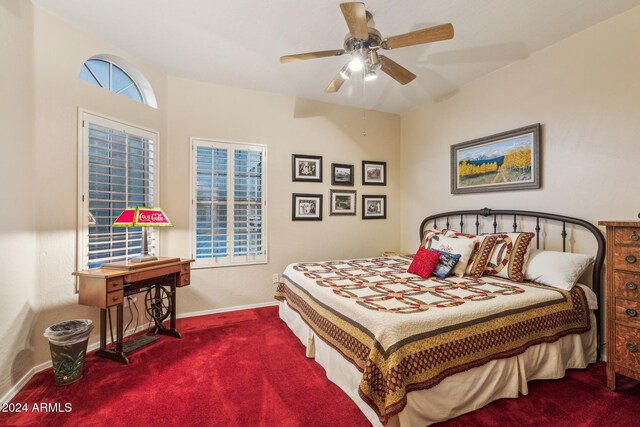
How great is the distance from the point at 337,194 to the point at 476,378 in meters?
2.86

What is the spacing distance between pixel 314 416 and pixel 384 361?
0.62 m

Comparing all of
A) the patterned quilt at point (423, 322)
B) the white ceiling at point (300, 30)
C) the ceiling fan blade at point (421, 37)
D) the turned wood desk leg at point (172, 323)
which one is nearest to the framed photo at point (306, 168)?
the white ceiling at point (300, 30)

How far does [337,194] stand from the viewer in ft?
13.8

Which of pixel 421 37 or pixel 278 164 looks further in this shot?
pixel 278 164

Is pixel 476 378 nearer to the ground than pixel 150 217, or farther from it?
nearer to the ground

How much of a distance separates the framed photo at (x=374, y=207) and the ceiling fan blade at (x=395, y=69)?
7.02 ft

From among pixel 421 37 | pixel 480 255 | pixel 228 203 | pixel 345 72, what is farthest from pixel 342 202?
pixel 421 37

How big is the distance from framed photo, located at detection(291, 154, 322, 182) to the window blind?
1761mm

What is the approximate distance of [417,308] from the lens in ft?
5.97

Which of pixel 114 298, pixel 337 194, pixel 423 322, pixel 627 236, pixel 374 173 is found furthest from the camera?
pixel 374 173

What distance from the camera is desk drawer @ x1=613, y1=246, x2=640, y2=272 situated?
5.87 feet

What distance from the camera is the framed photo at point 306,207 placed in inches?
156

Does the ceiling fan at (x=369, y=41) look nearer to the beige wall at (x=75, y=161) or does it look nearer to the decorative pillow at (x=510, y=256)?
the beige wall at (x=75, y=161)

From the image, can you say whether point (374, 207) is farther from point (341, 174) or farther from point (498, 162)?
point (498, 162)
